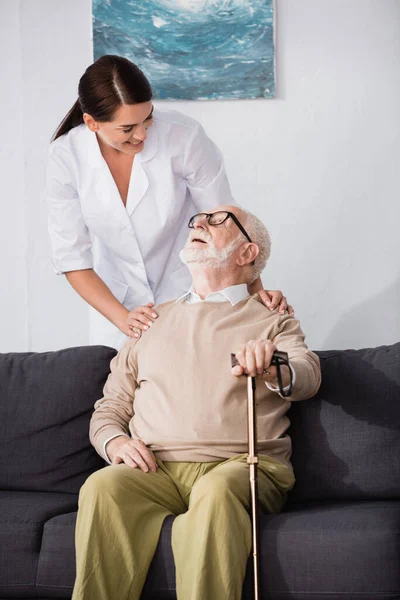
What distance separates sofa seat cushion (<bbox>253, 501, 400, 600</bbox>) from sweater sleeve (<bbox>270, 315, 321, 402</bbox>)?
1.00 ft

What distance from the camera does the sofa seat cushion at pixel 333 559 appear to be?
1.92m

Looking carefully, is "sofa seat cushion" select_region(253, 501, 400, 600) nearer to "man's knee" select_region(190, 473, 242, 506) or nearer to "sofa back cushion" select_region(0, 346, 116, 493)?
"man's knee" select_region(190, 473, 242, 506)

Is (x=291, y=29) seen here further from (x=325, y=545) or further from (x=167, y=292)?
(x=325, y=545)

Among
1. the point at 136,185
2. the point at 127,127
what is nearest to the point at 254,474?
the point at 127,127

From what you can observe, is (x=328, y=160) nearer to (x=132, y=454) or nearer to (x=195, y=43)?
(x=195, y=43)

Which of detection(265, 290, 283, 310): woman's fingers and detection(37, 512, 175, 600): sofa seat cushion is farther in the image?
detection(265, 290, 283, 310): woman's fingers

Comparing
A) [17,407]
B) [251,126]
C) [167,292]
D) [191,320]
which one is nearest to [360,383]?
[191,320]

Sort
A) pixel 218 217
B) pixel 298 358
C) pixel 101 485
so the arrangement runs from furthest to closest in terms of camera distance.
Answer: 1. pixel 218 217
2. pixel 298 358
3. pixel 101 485

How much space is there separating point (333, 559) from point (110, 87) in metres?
1.33

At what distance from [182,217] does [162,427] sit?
2.80 feet

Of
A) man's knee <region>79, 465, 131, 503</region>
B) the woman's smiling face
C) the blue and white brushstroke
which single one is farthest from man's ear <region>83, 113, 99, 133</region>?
the blue and white brushstroke

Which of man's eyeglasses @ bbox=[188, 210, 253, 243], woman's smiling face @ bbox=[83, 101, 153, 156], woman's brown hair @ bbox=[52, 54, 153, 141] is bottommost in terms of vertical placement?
man's eyeglasses @ bbox=[188, 210, 253, 243]

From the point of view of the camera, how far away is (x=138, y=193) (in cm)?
278

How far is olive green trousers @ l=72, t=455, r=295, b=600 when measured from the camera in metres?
1.87
